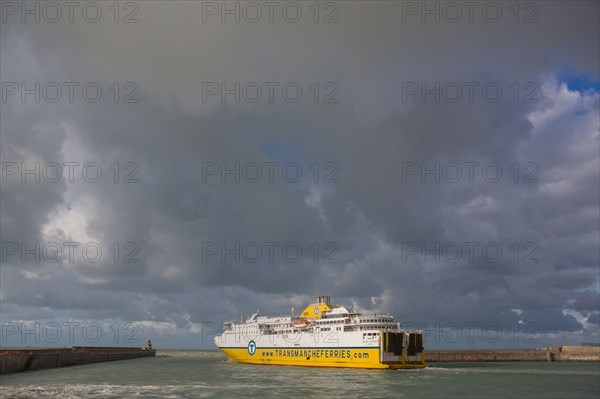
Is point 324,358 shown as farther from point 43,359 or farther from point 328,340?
point 43,359

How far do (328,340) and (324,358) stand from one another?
275cm

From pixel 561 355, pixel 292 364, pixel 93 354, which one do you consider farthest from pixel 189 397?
pixel 561 355

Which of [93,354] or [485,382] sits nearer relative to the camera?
[485,382]

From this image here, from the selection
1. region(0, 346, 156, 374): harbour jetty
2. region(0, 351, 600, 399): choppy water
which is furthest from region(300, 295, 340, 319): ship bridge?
region(0, 346, 156, 374): harbour jetty

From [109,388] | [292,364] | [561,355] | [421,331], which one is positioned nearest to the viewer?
[109,388]

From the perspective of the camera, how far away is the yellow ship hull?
70.9m

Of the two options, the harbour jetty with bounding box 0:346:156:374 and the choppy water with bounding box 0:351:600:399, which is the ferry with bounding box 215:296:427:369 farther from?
the harbour jetty with bounding box 0:346:156:374

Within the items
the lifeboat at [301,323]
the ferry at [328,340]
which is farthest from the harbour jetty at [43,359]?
the lifeboat at [301,323]

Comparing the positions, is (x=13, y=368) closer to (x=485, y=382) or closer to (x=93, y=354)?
(x=93, y=354)

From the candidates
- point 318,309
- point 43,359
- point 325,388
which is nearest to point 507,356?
point 318,309

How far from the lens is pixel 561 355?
385ft

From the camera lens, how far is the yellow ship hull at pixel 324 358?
233 ft

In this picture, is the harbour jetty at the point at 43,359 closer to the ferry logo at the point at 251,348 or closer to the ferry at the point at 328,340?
the ferry at the point at 328,340

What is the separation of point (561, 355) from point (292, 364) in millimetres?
70834
